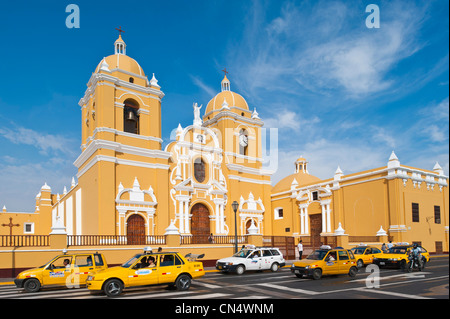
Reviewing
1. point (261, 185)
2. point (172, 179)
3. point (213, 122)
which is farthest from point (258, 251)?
point (213, 122)

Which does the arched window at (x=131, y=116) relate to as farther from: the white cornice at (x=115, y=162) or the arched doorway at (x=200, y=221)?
the arched doorway at (x=200, y=221)

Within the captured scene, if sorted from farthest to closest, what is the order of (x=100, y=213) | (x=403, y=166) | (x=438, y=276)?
(x=403, y=166) → (x=100, y=213) → (x=438, y=276)

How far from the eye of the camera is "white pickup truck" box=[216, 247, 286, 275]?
1759 cm

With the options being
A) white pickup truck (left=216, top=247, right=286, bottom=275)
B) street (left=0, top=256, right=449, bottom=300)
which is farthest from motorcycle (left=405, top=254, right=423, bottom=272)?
white pickup truck (left=216, top=247, right=286, bottom=275)

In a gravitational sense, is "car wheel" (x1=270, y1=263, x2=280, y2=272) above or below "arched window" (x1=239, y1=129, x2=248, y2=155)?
below

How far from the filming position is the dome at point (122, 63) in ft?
94.9

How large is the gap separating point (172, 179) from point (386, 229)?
17.2 metres

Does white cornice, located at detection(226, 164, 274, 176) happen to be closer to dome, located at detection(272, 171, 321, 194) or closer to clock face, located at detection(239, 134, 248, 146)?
clock face, located at detection(239, 134, 248, 146)

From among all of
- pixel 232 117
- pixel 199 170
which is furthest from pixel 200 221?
pixel 232 117

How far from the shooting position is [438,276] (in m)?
15.2

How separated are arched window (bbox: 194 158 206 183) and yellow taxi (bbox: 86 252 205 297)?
61.7 feet

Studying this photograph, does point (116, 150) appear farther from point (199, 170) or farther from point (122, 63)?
point (199, 170)
